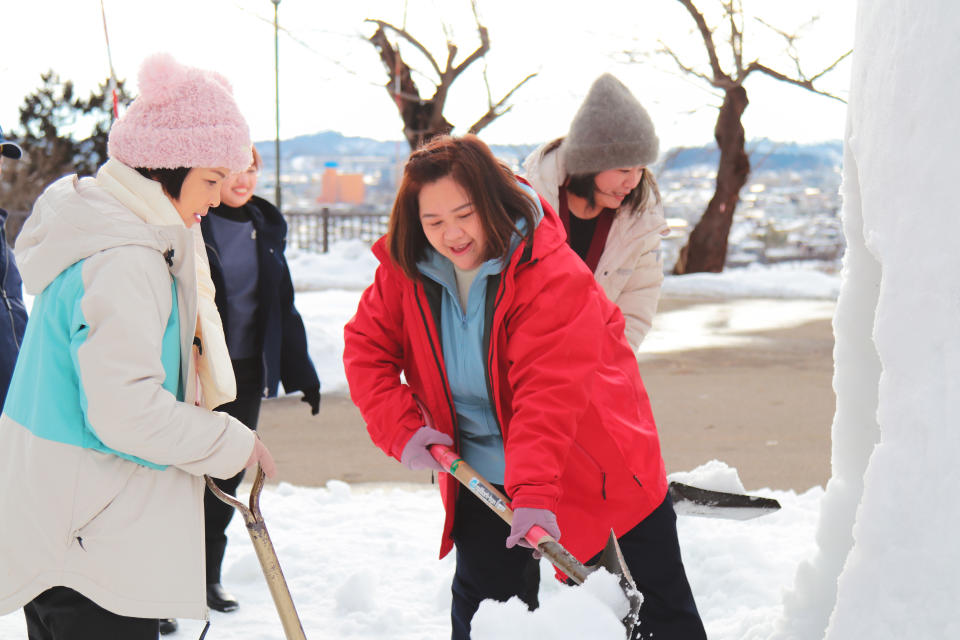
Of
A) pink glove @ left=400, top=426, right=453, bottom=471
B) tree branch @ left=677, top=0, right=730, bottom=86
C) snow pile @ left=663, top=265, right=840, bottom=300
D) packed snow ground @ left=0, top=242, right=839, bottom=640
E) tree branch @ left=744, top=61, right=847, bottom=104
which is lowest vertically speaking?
snow pile @ left=663, top=265, right=840, bottom=300

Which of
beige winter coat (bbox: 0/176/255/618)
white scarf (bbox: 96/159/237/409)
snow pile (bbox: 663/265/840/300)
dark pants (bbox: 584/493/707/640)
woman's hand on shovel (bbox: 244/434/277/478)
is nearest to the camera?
beige winter coat (bbox: 0/176/255/618)

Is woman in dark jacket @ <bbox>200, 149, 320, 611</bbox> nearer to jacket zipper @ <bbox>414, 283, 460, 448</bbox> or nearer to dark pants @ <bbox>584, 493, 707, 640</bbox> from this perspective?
jacket zipper @ <bbox>414, 283, 460, 448</bbox>

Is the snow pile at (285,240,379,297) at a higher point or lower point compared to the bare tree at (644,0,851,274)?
lower

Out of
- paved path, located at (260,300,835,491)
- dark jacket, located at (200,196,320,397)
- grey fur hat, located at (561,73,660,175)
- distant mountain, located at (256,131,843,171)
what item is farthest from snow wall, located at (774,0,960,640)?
distant mountain, located at (256,131,843,171)

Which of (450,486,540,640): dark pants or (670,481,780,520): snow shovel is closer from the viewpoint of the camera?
(450,486,540,640): dark pants

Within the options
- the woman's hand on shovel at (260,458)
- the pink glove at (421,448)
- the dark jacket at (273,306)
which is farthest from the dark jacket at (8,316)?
the pink glove at (421,448)

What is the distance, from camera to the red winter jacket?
2.12m

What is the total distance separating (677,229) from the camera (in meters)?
19.4

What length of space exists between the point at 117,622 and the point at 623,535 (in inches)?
46.2

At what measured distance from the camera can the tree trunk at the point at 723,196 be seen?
1568 centimetres

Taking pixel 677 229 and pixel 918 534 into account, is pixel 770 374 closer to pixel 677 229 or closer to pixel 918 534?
pixel 918 534

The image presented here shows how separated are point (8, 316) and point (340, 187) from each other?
27711mm

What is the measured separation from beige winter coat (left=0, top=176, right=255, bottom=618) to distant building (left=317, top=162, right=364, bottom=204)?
87.9ft

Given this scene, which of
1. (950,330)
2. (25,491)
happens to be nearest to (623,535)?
(950,330)
